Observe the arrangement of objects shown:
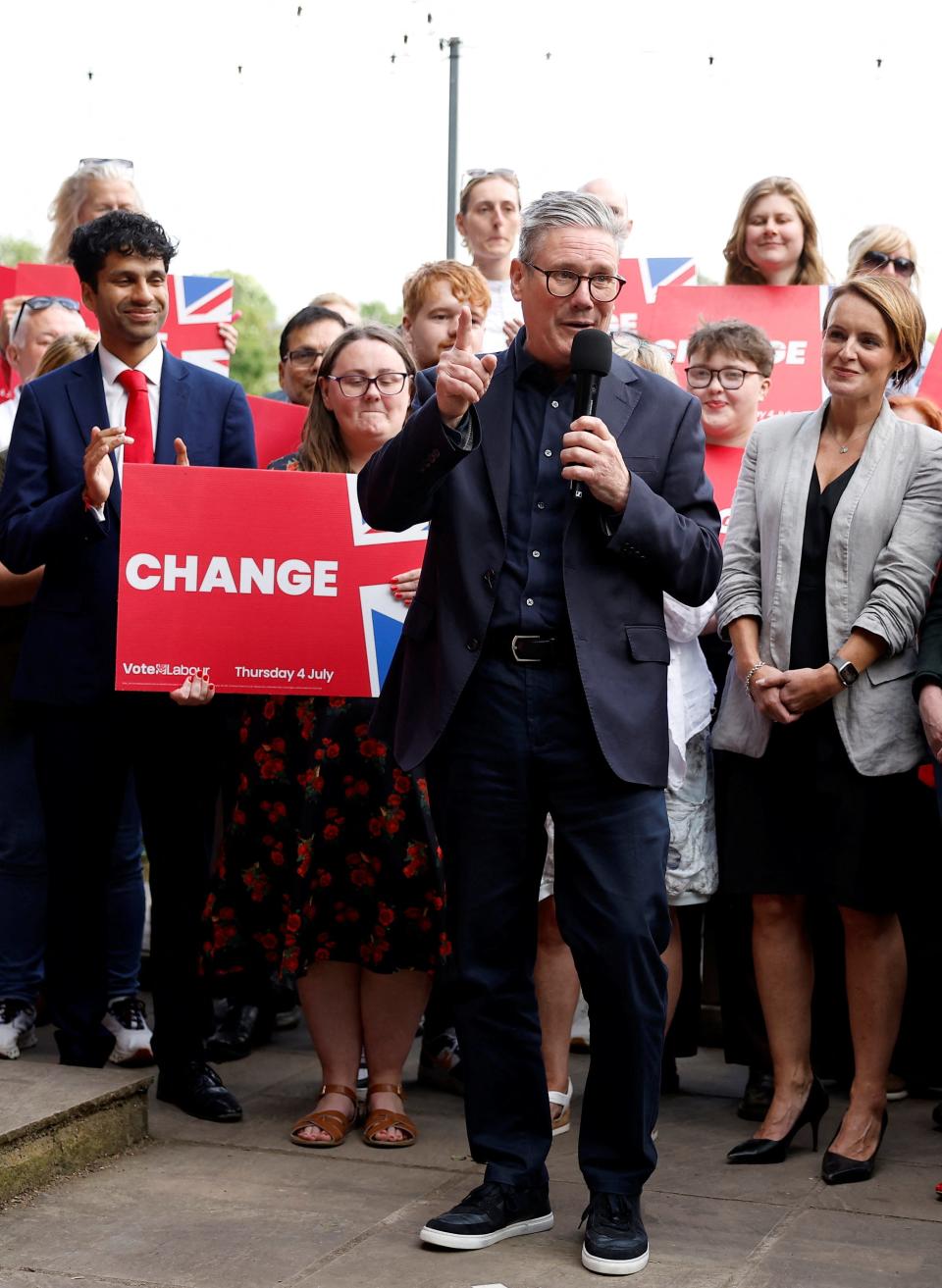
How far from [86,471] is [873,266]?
118 inches

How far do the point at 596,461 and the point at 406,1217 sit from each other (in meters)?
1.81

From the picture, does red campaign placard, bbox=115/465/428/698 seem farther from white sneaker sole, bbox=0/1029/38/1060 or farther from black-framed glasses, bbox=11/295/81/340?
black-framed glasses, bbox=11/295/81/340

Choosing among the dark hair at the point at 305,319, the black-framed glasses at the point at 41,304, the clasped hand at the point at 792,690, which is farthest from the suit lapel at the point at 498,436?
the black-framed glasses at the point at 41,304

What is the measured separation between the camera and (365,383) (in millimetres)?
4730

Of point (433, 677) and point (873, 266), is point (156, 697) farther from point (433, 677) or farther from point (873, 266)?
point (873, 266)

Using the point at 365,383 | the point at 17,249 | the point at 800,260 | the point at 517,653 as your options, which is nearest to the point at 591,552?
the point at 517,653

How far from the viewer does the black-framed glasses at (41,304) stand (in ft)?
20.8

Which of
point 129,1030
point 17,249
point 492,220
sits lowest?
point 129,1030

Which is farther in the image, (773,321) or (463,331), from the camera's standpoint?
(773,321)

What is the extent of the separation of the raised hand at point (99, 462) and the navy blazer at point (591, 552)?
2.86 ft

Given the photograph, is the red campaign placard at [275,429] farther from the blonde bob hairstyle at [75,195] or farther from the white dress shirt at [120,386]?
the blonde bob hairstyle at [75,195]

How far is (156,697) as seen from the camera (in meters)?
4.73

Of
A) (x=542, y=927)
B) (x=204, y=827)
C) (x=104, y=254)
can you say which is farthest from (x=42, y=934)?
(x=104, y=254)

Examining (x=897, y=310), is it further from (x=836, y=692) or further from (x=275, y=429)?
(x=275, y=429)
